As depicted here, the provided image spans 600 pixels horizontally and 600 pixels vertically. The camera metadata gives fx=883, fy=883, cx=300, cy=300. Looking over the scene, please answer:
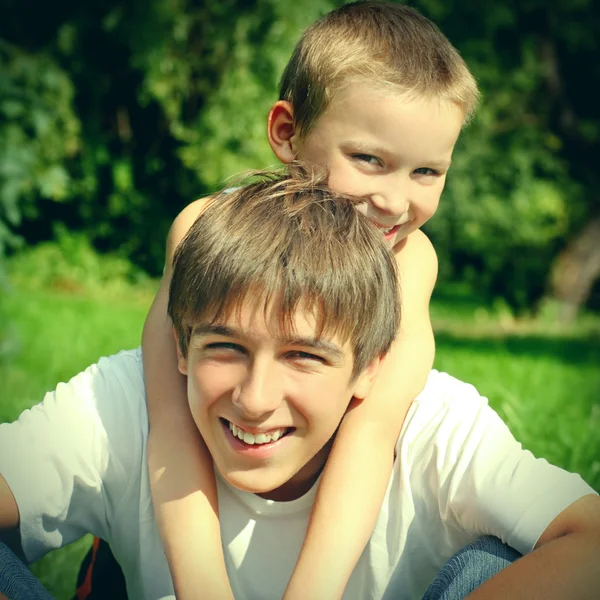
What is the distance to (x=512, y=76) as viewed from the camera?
15.3m

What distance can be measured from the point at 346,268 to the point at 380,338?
0.75 feet

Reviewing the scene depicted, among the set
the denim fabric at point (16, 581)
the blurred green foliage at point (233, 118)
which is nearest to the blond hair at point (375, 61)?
the denim fabric at point (16, 581)

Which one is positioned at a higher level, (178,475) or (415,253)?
(415,253)

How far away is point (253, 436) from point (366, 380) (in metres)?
0.35

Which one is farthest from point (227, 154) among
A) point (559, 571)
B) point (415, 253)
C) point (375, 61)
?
point (559, 571)

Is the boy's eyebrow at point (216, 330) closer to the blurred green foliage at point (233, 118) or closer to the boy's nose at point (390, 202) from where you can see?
the boy's nose at point (390, 202)

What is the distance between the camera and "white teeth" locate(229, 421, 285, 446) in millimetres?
1986

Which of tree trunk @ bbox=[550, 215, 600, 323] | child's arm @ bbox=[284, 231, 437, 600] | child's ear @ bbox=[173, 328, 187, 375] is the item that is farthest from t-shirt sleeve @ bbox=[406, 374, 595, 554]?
tree trunk @ bbox=[550, 215, 600, 323]

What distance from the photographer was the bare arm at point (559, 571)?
173 cm

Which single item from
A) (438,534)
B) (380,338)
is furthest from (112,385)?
(438,534)

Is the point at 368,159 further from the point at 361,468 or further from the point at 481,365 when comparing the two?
the point at 481,365

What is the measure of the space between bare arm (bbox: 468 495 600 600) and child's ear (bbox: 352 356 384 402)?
560 mm

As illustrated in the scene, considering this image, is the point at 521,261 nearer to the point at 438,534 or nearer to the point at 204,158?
the point at 204,158

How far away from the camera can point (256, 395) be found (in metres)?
1.89
